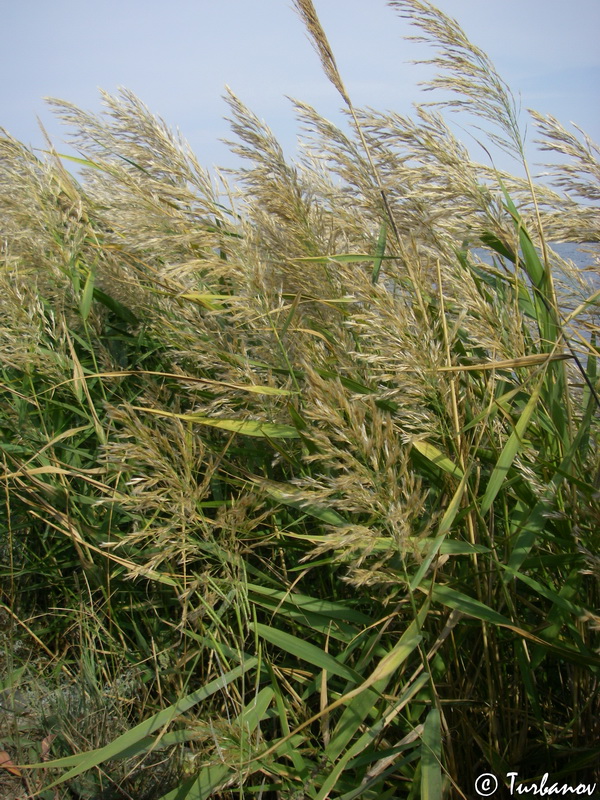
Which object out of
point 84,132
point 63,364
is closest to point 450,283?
point 63,364

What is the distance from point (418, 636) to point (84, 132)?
2.45 m

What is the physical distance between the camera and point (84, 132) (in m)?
2.73

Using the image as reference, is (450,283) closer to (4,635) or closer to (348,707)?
(348,707)

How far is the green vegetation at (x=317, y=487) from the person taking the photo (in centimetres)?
130

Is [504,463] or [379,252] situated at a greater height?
[379,252]

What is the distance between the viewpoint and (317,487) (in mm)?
1396

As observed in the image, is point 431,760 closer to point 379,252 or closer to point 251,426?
point 251,426

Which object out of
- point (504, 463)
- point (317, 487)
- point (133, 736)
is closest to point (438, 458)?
point (504, 463)

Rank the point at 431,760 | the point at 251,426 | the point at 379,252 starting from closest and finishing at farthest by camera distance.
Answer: the point at 431,760 < the point at 251,426 < the point at 379,252

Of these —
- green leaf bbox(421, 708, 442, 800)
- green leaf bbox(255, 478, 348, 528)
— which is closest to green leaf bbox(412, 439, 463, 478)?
green leaf bbox(255, 478, 348, 528)

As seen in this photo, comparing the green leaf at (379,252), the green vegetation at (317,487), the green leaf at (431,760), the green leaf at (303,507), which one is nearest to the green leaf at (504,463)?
the green vegetation at (317,487)

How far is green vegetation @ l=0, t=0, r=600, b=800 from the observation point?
4.26 ft

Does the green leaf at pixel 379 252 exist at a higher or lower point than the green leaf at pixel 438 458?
higher

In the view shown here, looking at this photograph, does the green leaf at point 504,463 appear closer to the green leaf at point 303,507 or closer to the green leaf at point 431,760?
the green leaf at point 303,507
